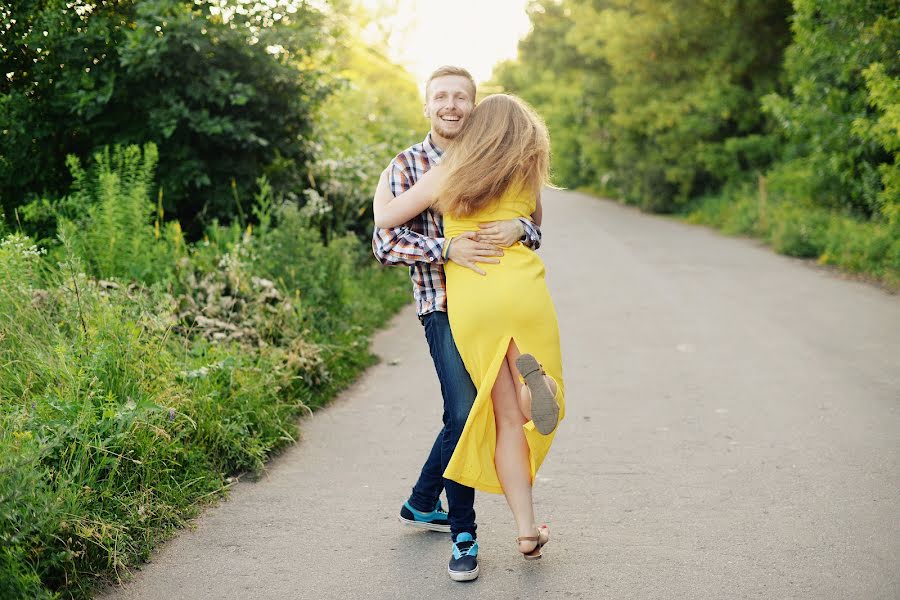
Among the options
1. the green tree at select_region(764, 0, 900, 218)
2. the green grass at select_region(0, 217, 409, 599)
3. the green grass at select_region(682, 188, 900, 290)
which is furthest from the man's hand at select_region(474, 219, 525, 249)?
the green grass at select_region(682, 188, 900, 290)

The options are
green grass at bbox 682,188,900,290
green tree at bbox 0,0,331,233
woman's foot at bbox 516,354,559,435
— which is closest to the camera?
woman's foot at bbox 516,354,559,435

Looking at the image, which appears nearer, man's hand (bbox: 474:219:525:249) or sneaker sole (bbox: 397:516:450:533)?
man's hand (bbox: 474:219:525:249)

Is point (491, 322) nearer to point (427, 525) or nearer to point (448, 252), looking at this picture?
point (448, 252)

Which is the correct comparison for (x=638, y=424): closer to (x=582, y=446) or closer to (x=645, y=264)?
(x=582, y=446)

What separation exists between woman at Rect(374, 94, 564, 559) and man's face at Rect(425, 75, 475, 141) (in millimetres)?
59

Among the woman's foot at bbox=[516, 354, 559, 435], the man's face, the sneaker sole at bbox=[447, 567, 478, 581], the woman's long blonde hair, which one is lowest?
the sneaker sole at bbox=[447, 567, 478, 581]

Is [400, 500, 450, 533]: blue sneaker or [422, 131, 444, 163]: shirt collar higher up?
[422, 131, 444, 163]: shirt collar

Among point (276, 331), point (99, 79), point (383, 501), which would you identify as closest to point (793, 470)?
point (383, 501)

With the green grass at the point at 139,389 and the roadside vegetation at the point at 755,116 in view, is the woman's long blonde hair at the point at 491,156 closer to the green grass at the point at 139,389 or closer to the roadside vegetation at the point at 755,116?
the green grass at the point at 139,389

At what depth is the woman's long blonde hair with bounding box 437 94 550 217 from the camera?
371cm

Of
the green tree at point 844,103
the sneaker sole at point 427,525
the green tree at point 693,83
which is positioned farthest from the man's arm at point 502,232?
the green tree at point 693,83

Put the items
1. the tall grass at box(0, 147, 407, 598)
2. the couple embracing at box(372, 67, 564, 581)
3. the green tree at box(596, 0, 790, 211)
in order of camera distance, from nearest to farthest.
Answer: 1. the couple embracing at box(372, 67, 564, 581)
2. the tall grass at box(0, 147, 407, 598)
3. the green tree at box(596, 0, 790, 211)

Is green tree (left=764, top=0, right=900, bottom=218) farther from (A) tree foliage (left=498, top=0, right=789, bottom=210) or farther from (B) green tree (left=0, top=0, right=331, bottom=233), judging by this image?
(B) green tree (left=0, top=0, right=331, bottom=233)

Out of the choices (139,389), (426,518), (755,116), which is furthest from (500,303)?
(755,116)
